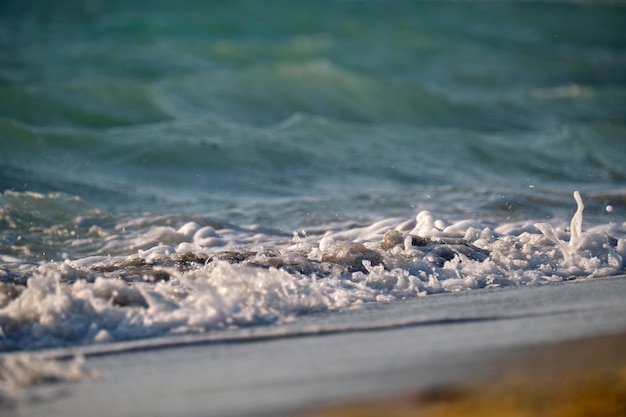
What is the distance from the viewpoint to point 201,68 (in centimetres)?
1457

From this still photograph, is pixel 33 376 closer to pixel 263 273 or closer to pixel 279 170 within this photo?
pixel 263 273

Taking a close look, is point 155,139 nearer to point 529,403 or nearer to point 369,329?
point 369,329

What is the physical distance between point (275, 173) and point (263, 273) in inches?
170

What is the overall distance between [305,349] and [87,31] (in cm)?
1655

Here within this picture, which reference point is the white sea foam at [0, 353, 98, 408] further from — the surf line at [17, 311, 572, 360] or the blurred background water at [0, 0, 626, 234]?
the blurred background water at [0, 0, 626, 234]

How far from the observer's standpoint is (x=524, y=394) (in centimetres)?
223

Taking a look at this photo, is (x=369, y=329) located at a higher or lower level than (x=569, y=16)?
lower

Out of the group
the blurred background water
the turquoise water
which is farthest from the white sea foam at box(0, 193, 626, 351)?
the blurred background water

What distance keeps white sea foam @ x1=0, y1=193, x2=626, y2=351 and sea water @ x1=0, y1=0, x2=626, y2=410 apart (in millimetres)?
13

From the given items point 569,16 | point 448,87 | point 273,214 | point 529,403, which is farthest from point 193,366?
point 569,16

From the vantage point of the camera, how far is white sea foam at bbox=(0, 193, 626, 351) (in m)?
3.22

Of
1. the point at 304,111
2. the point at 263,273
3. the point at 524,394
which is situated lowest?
the point at 524,394

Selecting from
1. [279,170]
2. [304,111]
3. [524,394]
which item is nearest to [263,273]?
[524,394]

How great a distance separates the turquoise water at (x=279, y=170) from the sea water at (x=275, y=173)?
2 centimetres
